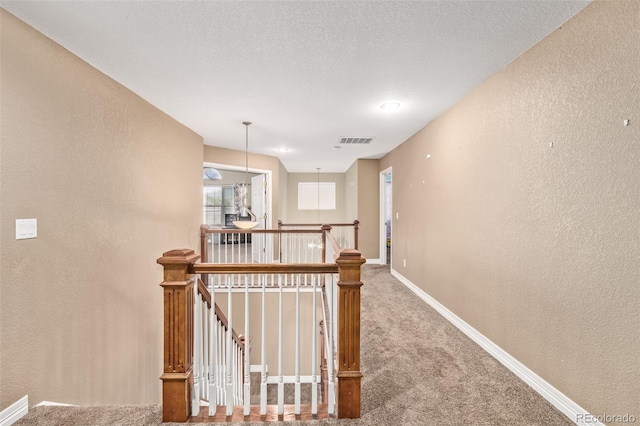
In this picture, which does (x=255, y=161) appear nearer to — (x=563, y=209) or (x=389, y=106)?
(x=389, y=106)

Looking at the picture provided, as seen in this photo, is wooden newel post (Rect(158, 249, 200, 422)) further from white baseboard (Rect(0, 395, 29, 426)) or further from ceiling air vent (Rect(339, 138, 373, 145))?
ceiling air vent (Rect(339, 138, 373, 145))

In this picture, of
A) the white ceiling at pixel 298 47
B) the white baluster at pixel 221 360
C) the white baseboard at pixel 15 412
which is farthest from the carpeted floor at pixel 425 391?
the white ceiling at pixel 298 47

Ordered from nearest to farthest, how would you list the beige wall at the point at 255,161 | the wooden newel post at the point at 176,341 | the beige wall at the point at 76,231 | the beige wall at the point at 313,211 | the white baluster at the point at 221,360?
1. the wooden newel post at the point at 176,341
2. the beige wall at the point at 76,231
3. the white baluster at the point at 221,360
4. the beige wall at the point at 255,161
5. the beige wall at the point at 313,211

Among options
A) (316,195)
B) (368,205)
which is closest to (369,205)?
(368,205)

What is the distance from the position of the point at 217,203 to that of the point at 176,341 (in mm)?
9420

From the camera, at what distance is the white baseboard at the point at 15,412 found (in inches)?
64.9

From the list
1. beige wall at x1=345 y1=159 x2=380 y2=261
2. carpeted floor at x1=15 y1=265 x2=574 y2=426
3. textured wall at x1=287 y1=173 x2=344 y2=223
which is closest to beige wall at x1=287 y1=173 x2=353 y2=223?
textured wall at x1=287 y1=173 x2=344 y2=223

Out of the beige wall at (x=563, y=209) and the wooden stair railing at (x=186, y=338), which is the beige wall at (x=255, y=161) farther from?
the beige wall at (x=563, y=209)

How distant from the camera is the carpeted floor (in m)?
1.70

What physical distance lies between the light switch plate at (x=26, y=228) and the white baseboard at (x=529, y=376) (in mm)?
3626

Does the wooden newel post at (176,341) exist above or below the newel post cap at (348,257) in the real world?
below

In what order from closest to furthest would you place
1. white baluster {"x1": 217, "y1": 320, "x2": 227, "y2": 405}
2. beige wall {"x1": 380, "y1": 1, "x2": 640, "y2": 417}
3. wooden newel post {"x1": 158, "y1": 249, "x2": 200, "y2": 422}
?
beige wall {"x1": 380, "y1": 1, "x2": 640, "y2": 417} → wooden newel post {"x1": 158, "y1": 249, "x2": 200, "y2": 422} → white baluster {"x1": 217, "y1": 320, "x2": 227, "y2": 405}

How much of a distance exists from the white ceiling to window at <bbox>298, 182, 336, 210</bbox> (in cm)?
555

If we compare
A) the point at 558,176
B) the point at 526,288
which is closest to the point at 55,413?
the point at 526,288
